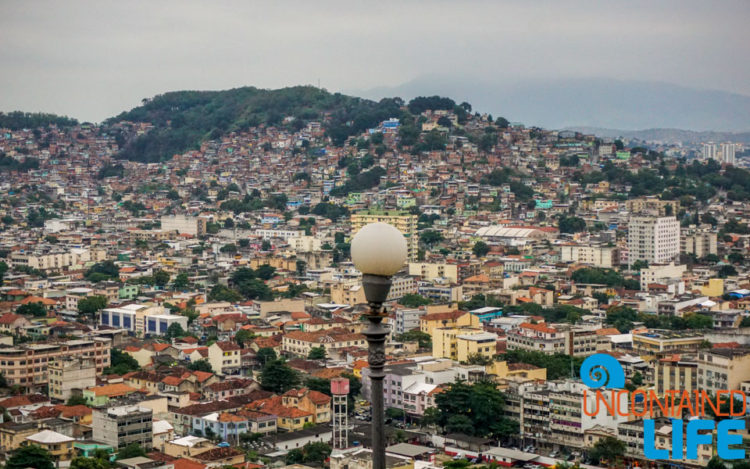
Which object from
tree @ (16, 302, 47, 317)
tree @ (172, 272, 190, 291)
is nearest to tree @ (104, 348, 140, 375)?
tree @ (16, 302, 47, 317)

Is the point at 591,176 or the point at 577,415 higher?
the point at 591,176

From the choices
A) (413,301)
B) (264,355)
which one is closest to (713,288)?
(413,301)

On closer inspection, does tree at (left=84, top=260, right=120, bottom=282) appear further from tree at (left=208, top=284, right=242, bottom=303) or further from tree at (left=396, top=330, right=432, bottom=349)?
tree at (left=396, top=330, right=432, bottom=349)

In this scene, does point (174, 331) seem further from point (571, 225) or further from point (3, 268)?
point (571, 225)

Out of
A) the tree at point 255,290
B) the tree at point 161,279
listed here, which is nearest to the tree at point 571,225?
the tree at point 255,290

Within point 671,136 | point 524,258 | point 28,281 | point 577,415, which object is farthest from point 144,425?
point 671,136

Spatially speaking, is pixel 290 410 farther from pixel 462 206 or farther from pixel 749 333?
pixel 462 206

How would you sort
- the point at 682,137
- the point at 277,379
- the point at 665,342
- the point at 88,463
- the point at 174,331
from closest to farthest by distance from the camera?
1. the point at 88,463
2. the point at 277,379
3. the point at 665,342
4. the point at 174,331
5. the point at 682,137
